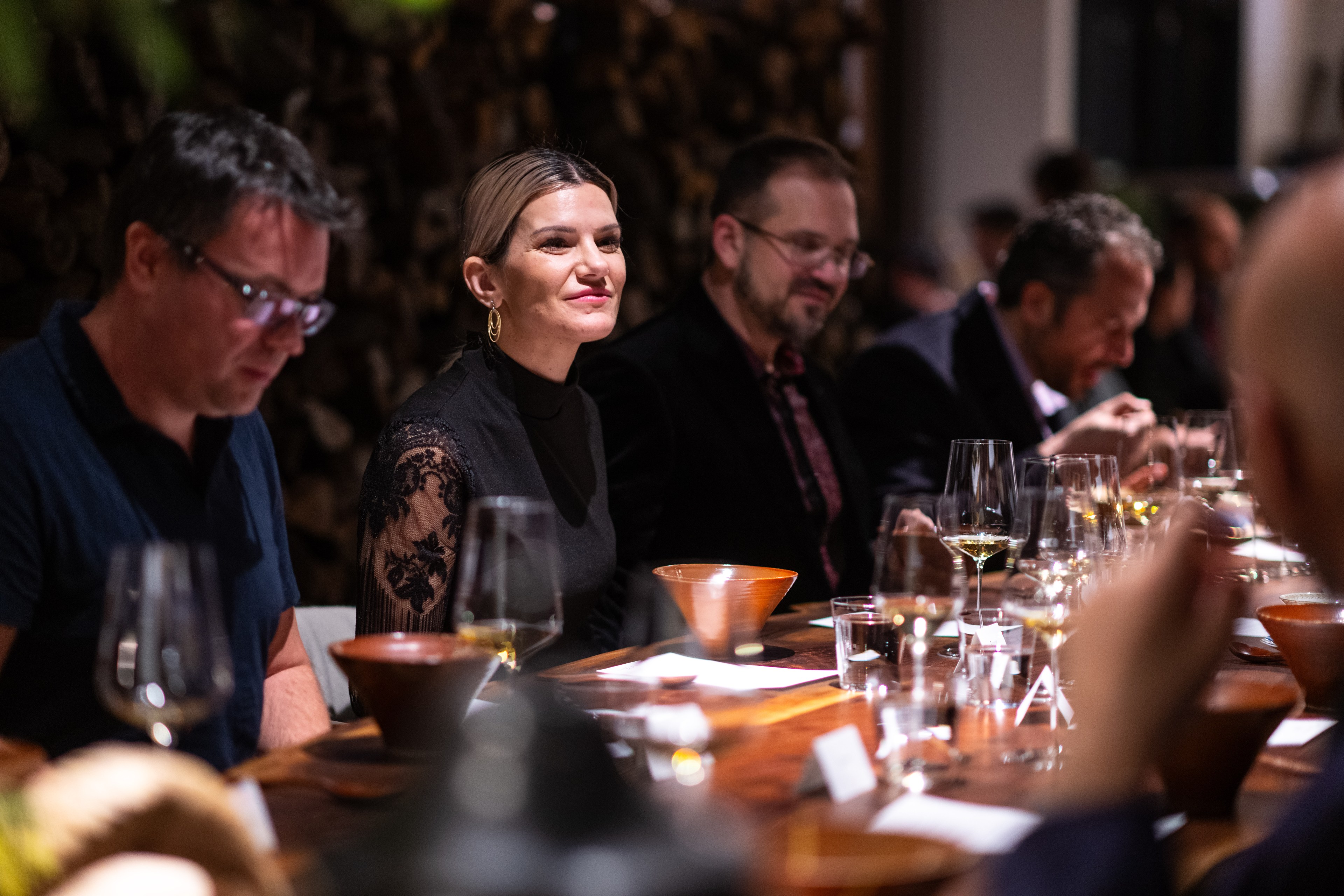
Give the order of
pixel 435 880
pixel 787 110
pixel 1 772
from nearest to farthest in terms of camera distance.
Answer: pixel 435 880 → pixel 1 772 → pixel 787 110

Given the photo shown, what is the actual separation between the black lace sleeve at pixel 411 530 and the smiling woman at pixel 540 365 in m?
0.01

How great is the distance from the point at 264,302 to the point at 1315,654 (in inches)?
51.7

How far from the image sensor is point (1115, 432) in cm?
276

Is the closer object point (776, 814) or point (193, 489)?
point (776, 814)

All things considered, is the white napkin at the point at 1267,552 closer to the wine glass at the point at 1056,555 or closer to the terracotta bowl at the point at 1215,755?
the wine glass at the point at 1056,555

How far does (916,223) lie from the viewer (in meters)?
7.02

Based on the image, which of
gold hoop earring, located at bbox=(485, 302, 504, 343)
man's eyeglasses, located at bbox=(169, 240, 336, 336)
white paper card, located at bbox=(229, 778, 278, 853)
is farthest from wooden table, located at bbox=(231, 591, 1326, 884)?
gold hoop earring, located at bbox=(485, 302, 504, 343)

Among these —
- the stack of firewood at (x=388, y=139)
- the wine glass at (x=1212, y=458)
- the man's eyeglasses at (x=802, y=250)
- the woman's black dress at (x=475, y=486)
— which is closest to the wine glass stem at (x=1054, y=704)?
the woman's black dress at (x=475, y=486)

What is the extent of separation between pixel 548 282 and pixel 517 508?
37.7 inches

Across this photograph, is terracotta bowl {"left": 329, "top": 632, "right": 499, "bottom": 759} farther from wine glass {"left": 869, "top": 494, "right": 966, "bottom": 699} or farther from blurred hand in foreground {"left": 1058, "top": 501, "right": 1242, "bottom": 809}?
blurred hand in foreground {"left": 1058, "top": 501, "right": 1242, "bottom": 809}

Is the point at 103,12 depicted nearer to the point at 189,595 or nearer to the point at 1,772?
the point at 189,595

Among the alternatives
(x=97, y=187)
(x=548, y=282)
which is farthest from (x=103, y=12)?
(x=97, y=187)

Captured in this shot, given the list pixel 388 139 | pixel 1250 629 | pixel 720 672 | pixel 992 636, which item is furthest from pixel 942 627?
pixel 388 139

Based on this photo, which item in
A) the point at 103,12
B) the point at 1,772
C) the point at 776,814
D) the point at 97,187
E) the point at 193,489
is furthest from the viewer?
the point at 97,187
